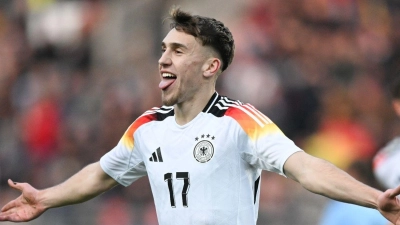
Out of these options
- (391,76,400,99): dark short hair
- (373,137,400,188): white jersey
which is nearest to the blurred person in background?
(373,137,400,188): white jersey

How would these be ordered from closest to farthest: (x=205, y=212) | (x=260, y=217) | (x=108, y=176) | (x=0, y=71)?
(x=205, y=212)
(x=108, y=176)
(x=260, y=217)
(x=0, y=71)

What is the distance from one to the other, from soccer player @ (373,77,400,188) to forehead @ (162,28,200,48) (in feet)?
7.25

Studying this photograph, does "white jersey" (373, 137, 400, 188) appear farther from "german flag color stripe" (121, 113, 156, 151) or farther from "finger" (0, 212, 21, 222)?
"finger" (0, 212, 21, 222)

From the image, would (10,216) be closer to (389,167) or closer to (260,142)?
(260,142)

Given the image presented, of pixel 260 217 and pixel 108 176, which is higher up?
pixel 108 176

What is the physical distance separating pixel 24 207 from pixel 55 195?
24cm

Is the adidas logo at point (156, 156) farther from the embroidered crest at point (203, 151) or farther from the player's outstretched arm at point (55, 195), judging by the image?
the player's outstretched arm at point (55, 195)

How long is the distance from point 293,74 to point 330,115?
83 centimetres

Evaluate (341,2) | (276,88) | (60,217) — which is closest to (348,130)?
→ (276,88)

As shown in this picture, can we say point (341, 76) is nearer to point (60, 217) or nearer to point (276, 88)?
point (276, 88)

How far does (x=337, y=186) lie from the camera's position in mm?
4836

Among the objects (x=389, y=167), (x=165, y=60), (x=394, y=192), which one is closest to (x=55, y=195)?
(x=165, y=60)

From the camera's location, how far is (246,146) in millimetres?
5414

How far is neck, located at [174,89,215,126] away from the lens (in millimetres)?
5691
